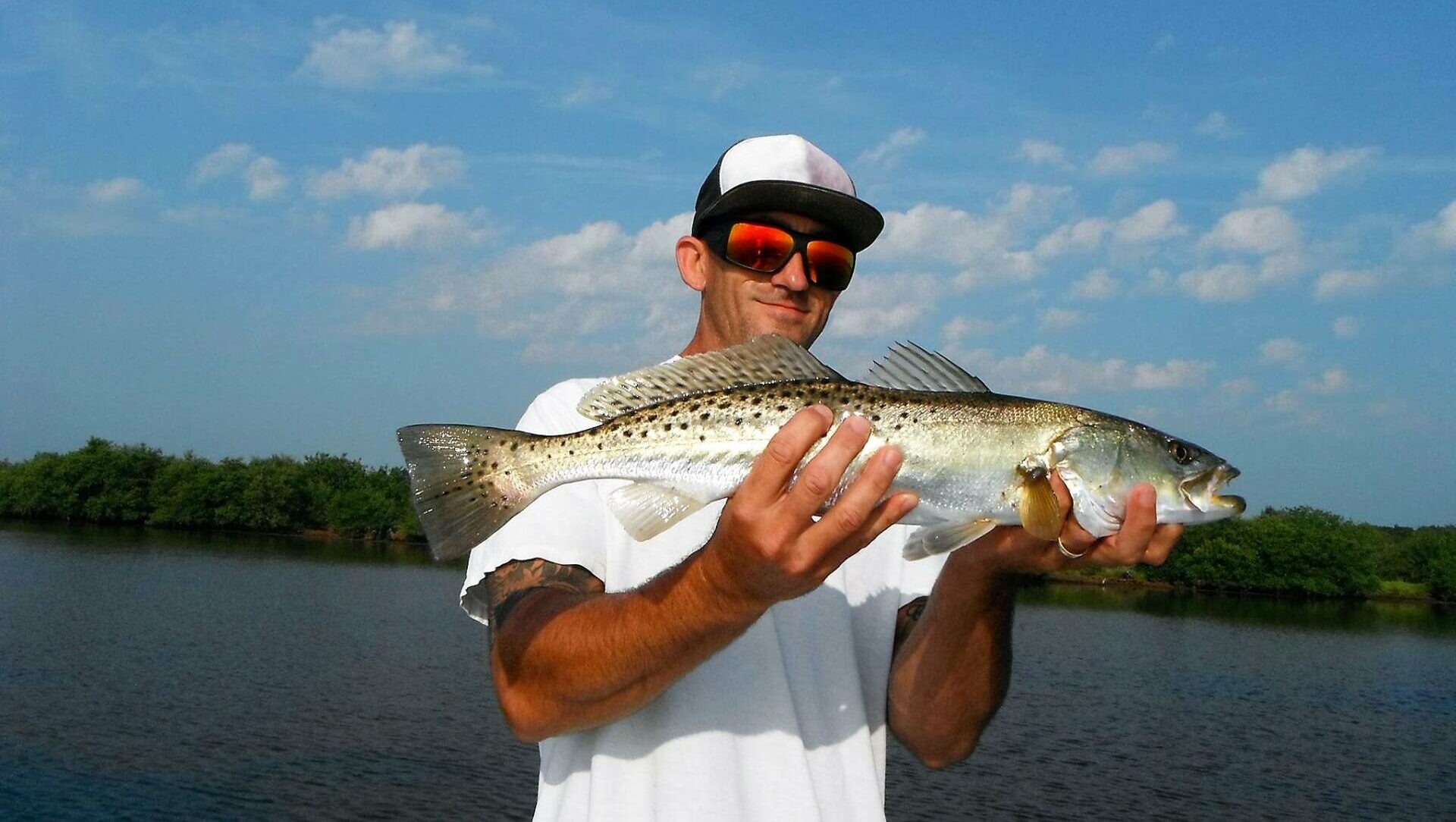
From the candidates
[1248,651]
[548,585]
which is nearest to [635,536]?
[548,585]

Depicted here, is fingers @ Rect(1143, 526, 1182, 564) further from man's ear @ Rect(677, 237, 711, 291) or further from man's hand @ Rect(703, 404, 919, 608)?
man's ear @ Rect(677, 237, 711, 291)

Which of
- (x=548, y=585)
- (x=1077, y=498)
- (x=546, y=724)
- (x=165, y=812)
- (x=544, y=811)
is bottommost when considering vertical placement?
(x=165, y=812)

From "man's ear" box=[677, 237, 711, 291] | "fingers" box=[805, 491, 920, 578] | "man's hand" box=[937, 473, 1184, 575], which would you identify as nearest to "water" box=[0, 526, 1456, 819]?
"man's ear" box=[677, 237, 711, 291]

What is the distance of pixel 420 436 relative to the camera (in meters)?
3.83

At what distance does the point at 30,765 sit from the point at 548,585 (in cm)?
2745

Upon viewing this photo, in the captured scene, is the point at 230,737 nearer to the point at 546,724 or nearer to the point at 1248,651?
the point at 546,724

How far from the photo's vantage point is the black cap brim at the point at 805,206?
445 cm

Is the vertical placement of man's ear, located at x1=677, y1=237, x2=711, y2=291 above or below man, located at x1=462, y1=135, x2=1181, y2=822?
above

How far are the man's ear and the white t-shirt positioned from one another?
1.02 m

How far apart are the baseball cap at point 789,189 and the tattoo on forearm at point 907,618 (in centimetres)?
154

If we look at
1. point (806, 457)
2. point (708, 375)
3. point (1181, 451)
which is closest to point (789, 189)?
point (708, 375)

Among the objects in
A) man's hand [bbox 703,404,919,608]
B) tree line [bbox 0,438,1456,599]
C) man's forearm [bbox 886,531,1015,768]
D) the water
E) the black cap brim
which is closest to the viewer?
man's hand [bbox 703,404,919,608]

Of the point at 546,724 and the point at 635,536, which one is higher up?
the point at 635,536

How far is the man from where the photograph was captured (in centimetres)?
315
